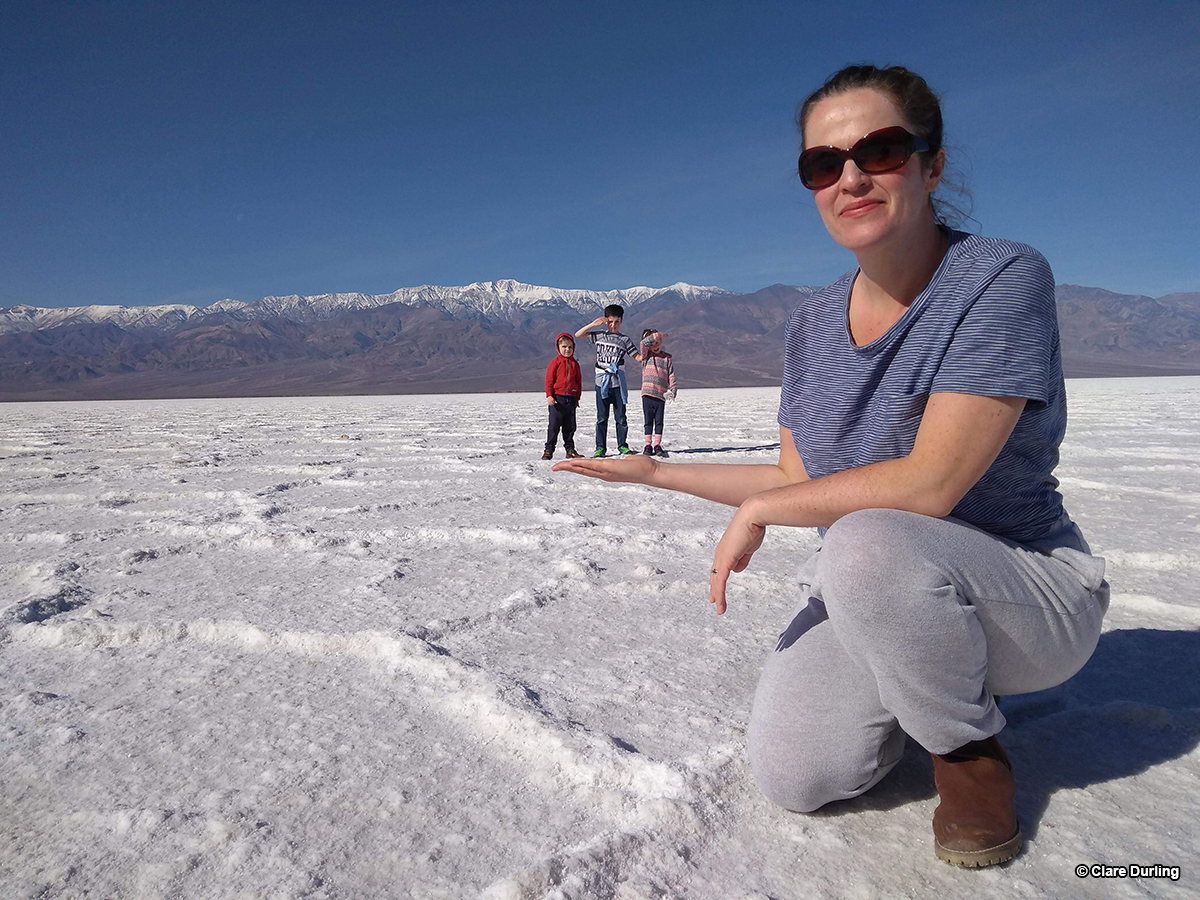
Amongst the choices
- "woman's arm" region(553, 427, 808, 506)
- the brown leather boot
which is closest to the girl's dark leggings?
"woman's arm" region(553, 427, 808, 506)

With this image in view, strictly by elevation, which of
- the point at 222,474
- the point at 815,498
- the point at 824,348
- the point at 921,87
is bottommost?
the point at 222,474

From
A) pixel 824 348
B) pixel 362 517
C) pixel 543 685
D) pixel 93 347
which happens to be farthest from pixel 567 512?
pixel 93 347

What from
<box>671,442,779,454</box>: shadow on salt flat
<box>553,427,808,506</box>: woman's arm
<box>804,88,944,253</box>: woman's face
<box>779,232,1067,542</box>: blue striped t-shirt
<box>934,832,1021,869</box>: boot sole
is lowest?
<box>671,442,779,454</box>: shadow on salt flat

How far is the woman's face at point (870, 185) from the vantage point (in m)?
1.20

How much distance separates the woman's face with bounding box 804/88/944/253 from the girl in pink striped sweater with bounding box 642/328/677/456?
15.3 ft

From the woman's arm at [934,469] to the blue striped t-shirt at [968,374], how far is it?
3cm

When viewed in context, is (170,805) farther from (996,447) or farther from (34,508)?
(34,508)

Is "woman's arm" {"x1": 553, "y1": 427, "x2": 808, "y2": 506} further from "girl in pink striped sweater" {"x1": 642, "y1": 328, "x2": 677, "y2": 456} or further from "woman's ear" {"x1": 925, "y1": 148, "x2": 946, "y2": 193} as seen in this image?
"girl in pink striped sweater" {"x1": 642, "y1": 328, "x2": 677, "y2": 456}

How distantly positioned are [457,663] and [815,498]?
989mm

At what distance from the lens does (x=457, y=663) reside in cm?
177

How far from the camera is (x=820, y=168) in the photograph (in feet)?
4.15

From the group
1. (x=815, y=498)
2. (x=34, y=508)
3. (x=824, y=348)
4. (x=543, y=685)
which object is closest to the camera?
(x=815, y=498)

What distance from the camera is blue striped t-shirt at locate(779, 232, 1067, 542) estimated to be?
1.10m

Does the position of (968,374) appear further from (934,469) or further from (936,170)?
(936,170)
